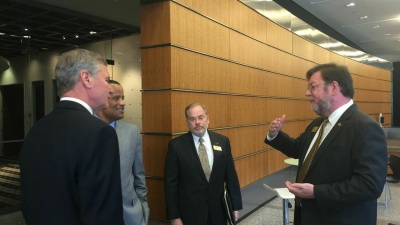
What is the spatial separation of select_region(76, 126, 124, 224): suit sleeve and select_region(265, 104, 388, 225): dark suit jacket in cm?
115

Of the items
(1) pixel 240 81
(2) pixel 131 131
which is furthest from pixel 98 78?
(1) pixel 240 81

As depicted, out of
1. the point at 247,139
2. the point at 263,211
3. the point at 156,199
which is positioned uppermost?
the point at 247,139

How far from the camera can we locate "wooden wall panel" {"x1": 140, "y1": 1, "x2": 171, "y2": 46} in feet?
10.9

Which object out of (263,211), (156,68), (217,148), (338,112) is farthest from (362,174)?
(263,211)

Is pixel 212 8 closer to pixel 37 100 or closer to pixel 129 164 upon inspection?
pixel 129 164

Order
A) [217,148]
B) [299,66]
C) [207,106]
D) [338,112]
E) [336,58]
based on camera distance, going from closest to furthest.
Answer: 1. [338,112]
2. [217,148]
3. [207,106]
4. [299,66]
5. [336,58]

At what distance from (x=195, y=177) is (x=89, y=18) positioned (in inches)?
176

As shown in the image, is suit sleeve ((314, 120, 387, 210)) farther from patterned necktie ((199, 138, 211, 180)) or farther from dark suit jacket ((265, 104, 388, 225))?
patterned necktie ((199, 138, 211, 180))

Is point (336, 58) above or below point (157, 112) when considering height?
above

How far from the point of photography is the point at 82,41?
24.3 feet

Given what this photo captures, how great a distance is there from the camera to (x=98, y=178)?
1181 millimetres

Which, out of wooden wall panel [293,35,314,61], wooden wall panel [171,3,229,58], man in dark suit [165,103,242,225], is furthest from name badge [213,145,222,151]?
wooden wall panel [293,35,314,61]

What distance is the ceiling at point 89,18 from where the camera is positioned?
5.53 metres

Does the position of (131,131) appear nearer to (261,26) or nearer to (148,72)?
(148,72)
